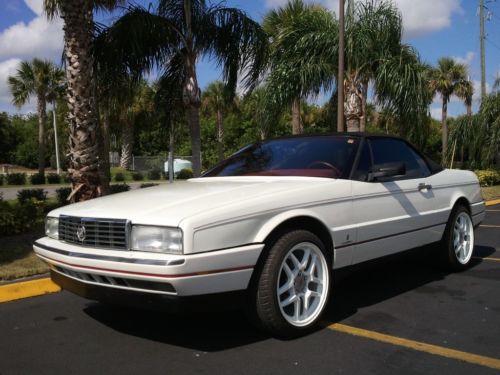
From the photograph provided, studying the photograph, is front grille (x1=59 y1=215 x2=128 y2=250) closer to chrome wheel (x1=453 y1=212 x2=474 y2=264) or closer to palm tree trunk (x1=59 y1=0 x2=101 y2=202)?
chrome wheel (x1=453 y1=212 x2=474 y2=264)

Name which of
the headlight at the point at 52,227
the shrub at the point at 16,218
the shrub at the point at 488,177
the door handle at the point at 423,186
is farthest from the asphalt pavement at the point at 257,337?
the shrub at the point at 488,177

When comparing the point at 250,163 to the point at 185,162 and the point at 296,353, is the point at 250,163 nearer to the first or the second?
the point at 296,353

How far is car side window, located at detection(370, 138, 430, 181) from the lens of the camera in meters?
5.05

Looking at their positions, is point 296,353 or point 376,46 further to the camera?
point 376,46

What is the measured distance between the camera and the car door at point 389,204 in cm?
448

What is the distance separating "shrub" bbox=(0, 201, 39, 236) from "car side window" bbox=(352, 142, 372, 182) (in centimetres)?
546

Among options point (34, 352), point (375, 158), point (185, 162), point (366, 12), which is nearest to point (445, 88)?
point (185, 162)

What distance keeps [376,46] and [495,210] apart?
489 centimetres

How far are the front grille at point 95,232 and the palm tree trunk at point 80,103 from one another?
404 cm

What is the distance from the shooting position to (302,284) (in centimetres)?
399

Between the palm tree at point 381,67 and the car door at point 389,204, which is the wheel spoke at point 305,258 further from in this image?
the palm tree at point 381,67

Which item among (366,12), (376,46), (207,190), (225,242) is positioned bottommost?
(225,242)

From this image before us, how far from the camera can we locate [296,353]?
363 cm

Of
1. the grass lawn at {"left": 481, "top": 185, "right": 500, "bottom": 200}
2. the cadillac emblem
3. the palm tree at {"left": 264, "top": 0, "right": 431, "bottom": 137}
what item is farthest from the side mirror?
the grass lawn at {"left": 481, "top": 185, "right": 500, "bottom": 200}
